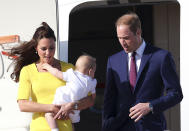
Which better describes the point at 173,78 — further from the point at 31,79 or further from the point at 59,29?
the point at 59,29

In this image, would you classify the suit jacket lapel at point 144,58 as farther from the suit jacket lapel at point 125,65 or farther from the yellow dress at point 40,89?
the yellow dress at point 40,89

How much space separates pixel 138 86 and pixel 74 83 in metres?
0.46

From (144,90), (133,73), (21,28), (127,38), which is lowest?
A: (144,90)

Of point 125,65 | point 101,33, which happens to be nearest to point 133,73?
point 125,65

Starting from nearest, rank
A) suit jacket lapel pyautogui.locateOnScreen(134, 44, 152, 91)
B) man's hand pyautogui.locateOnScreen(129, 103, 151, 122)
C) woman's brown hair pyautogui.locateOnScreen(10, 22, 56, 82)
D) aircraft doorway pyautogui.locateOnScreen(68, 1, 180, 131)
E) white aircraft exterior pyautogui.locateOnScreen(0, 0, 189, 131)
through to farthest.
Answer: man's hand pyautogui.locateOnScreen(129, 103, 151, 122), suit jacket lapel pyautogui.locateOnScreen(134, 44, 152, 91), woman's brown hair pyautogui.locateOnScreen(10, 22, 56, 82), white aircraft exterior pyautogui.locateOnScreen(0, 0, 189, 131), aircraft doorway pyautogui.locateOnScreen(68, 1, 180, 131)

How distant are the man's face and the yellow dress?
1.73ft

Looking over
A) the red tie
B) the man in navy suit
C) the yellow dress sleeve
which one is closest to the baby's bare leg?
the yellow dress sleeve

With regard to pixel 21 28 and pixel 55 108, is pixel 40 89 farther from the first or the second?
pixel 21 28

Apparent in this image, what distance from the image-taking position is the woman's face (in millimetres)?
3463

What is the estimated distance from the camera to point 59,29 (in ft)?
14.2

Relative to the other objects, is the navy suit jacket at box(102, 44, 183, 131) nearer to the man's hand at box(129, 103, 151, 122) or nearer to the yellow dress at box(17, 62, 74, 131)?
the man's hand at box(129, 103, 151, 122)

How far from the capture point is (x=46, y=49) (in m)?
3.47

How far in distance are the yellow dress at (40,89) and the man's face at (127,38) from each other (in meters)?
0.53

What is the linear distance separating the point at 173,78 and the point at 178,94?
0.12 m
